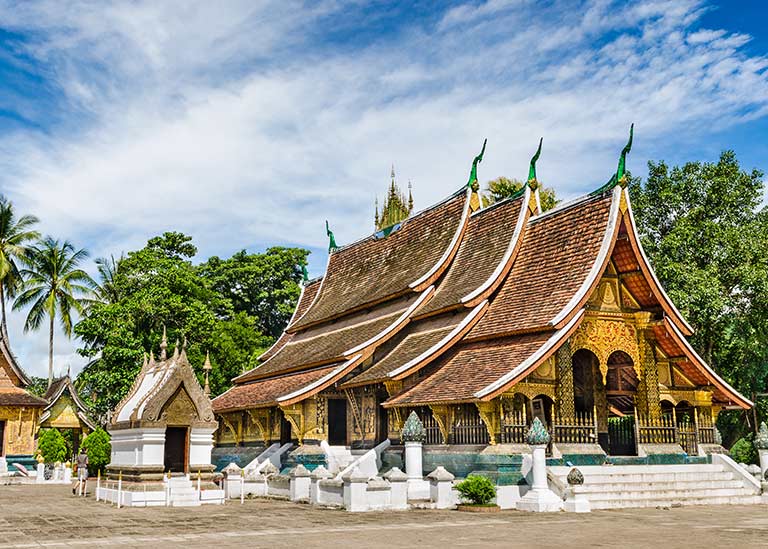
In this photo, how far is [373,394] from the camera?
1944 cm

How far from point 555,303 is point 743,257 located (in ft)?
46.2

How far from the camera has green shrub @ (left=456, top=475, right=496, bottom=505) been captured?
14188 millimetres

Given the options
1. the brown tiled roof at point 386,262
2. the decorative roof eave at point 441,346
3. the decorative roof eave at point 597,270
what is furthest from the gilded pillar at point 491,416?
the brown tiled roof at point 386,262

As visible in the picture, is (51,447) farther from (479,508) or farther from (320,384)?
(479,508)

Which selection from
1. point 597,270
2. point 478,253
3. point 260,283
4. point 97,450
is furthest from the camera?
point 260,283

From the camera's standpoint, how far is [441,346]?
17.6 meters

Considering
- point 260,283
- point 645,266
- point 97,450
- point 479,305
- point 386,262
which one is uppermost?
point 260,283

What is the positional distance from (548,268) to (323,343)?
8.17m

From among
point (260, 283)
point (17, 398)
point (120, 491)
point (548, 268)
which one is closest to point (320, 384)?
point (120, 491)

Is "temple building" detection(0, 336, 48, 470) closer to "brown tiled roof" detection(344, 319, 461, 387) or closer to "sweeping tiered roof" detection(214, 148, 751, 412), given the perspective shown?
"sweeping tiered roof" detection(214, 148, 751, 412)

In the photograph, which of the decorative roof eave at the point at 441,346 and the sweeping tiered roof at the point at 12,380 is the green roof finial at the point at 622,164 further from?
the sweeping tiered roof at the point at 12,380

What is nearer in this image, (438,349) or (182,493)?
(182,493)

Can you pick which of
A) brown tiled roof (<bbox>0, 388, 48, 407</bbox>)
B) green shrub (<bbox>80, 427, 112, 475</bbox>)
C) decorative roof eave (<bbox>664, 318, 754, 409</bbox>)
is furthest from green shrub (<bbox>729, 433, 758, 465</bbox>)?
brown tiled roof (<bbox>0, 388, 48, 407</bbox>)

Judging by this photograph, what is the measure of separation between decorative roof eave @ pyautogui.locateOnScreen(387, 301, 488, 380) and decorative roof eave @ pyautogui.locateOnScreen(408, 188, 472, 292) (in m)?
2.40
